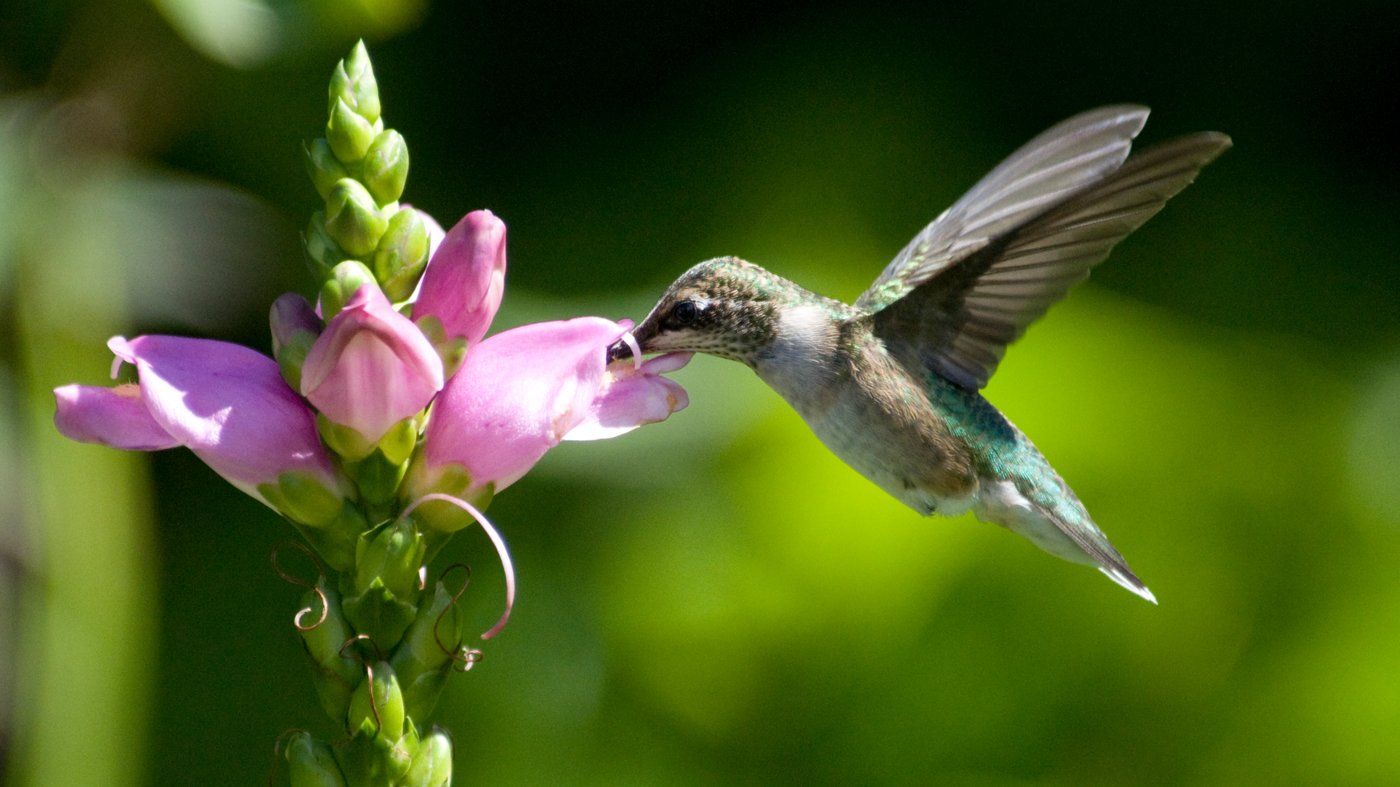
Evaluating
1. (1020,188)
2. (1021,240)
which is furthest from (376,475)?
(1020,188)

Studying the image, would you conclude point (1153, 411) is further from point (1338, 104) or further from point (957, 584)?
point (1338, 104)

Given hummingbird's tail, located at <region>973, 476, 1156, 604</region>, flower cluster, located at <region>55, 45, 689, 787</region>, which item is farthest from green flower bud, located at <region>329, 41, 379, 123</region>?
hummingbird's tail, located at <region>973, 476, 1156, 604</region>

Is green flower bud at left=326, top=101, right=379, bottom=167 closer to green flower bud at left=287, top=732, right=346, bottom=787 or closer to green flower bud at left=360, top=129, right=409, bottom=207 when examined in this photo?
green flower bud at left=360, top=129, right=409, bottom=207

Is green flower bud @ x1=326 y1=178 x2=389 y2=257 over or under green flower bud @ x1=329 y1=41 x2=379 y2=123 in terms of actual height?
under

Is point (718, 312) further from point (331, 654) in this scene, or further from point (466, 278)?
point (331, 654)

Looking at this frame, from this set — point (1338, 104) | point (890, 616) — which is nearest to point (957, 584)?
point (890, 616)

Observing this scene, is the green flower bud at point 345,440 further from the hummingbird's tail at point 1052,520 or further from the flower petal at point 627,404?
the hummingbird's tail at point 1052,520
